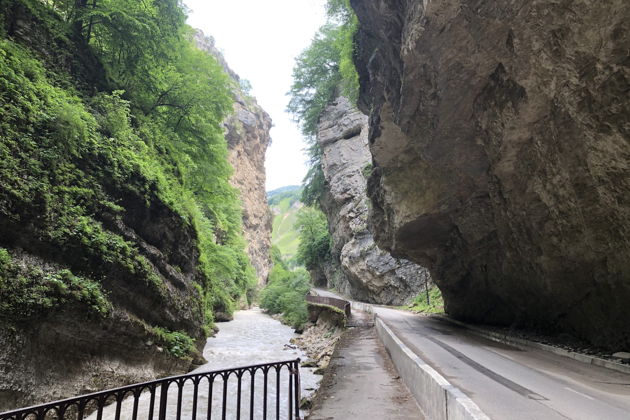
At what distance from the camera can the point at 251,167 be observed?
252 feet

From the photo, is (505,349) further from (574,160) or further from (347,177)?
(347,177)

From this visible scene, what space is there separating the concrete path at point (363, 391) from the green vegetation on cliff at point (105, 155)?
226 inches

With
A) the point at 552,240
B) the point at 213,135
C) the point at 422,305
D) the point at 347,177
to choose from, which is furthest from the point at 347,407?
the point at 347,177

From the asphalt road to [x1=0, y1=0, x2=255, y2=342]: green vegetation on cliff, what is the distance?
8.42 metres

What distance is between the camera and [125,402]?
945 cm

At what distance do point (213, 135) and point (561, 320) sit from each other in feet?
56.3

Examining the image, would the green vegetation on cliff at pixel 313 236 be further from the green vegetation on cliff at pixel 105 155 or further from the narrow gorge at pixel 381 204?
the green vegetation on cliff at pixel 105 155

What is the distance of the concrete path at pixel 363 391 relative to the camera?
6.03 metres

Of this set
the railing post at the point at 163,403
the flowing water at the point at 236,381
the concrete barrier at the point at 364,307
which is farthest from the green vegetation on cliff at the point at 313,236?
the railing post at the point at 163,403

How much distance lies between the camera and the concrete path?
19.8 feet

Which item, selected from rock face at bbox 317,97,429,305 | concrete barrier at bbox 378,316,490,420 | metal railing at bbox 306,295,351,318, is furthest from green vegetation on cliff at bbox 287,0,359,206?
concrete barrier at bbox 378,316,490,420

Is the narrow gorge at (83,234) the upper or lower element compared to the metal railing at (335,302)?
upper

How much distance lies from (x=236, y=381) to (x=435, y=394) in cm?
1001

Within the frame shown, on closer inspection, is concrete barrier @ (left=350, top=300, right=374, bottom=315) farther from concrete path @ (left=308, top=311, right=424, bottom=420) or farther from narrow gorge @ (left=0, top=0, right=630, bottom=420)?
concrete path @ (left=308, top=311, right=424, bottom=420)
